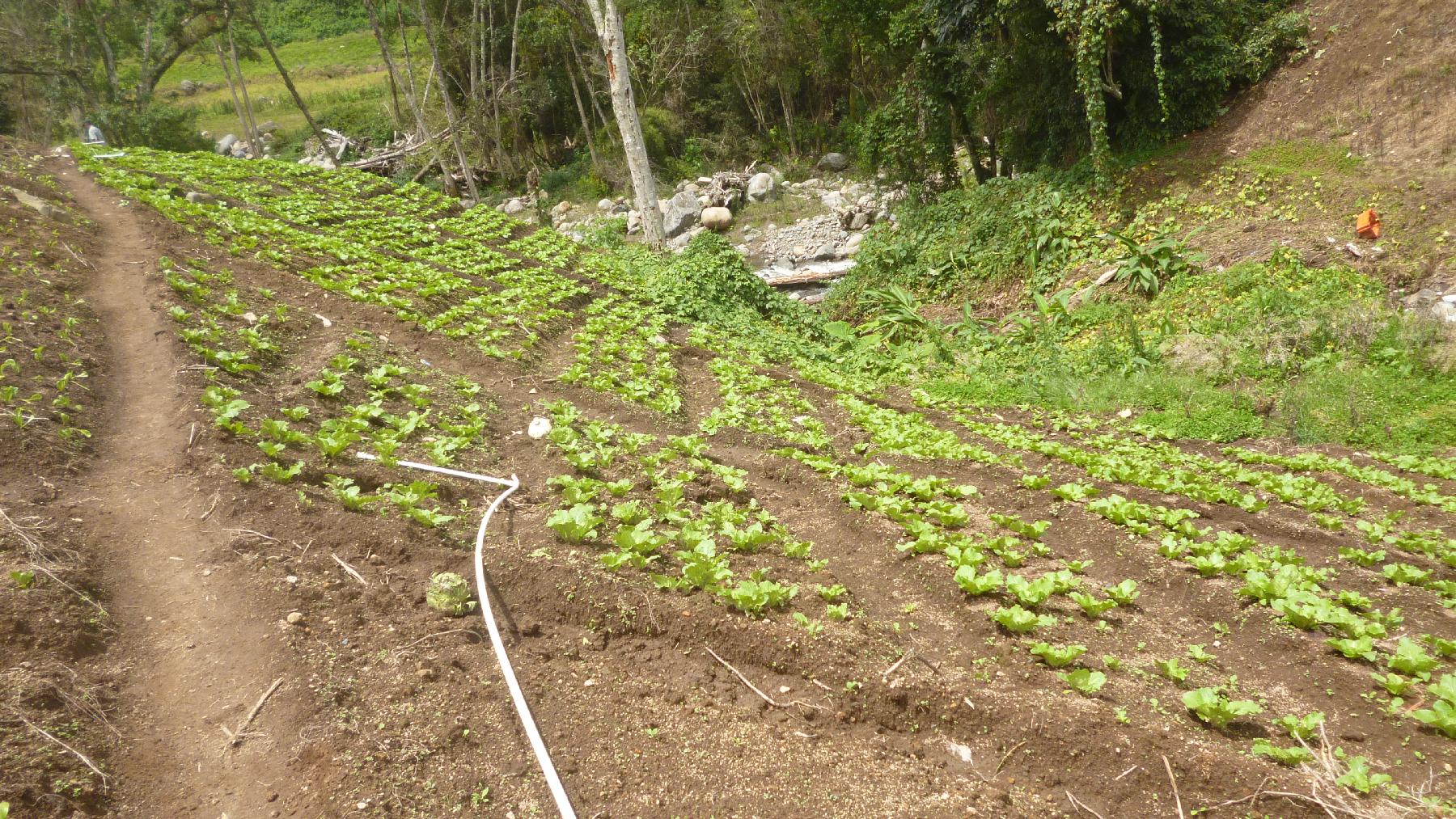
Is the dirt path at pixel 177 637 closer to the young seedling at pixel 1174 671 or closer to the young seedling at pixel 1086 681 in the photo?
the young seedling at pixel 1086 681

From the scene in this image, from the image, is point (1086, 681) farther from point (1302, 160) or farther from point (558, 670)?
point (1302, 160)

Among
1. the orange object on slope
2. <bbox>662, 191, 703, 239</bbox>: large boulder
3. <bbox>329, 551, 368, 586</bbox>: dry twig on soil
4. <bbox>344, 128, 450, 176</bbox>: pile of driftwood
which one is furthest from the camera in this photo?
<bbox>344, 128, 450, 176</bbox>: pile of driftwood

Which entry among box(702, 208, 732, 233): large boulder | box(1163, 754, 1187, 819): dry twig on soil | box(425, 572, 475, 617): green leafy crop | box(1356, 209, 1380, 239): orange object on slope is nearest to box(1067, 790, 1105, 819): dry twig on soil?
box(1163, 754, 1187, 819): dry twig on soil

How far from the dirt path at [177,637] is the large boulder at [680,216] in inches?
721

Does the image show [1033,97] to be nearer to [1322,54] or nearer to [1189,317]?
[1322,54]

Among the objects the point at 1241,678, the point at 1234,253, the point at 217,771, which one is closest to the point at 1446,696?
the point at 1241,678

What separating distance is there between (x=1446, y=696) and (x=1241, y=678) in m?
0.77

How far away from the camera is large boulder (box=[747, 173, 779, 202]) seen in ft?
80.9

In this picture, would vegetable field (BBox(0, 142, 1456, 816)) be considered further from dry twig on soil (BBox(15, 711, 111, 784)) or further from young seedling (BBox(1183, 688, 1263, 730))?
dry twig on soil (BBox(15, 711, 111, 784))

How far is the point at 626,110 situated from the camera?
13820mm

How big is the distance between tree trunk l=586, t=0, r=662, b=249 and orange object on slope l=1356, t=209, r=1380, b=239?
413 inches

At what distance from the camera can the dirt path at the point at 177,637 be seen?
2.99 m

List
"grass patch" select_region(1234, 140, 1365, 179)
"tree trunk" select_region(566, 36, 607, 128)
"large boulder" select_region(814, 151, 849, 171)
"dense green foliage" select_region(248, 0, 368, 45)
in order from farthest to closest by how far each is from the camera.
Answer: "dense green foliage" select_region(248, 0, 368, 45)
"tree trunk" select_region(566, 36, 607, 128)
"large boulder" select_region(814, 151, 849, 171)
"grass patch" select_region(1234, 140, 1365, 179)

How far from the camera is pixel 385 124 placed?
107 ft
